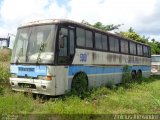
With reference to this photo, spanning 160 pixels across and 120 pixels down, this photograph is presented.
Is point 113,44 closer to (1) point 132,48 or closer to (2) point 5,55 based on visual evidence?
(1) point 132,48

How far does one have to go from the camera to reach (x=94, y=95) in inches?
485

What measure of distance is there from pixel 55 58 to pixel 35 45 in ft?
3.59

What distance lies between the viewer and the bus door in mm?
11242

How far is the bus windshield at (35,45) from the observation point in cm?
1115

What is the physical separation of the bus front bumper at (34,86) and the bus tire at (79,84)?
4.53ft

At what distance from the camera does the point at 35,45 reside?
11.5 metres

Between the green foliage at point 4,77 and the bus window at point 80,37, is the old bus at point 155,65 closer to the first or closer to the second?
the bus window at point 80,37

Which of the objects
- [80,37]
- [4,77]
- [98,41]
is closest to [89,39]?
[80,37]

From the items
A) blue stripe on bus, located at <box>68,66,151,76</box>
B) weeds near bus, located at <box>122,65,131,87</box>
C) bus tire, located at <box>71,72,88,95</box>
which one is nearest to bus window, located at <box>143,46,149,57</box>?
weeds near bus, located at <box>122,65,131,87</box>

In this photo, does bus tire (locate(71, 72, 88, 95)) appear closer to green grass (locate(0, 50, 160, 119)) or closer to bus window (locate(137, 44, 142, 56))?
green grass (locate(0, 50, 160, 119))

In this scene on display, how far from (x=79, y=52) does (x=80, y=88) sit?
1536mm

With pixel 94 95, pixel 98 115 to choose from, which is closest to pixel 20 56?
pixel 94 95

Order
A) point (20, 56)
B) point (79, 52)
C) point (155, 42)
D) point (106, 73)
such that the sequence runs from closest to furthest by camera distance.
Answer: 1. point (20, 56)
2. point (79, 52)
3. point (106, 73)
4. point (155, 42)

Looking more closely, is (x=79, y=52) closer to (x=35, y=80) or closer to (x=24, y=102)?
(x=35, y=80)
